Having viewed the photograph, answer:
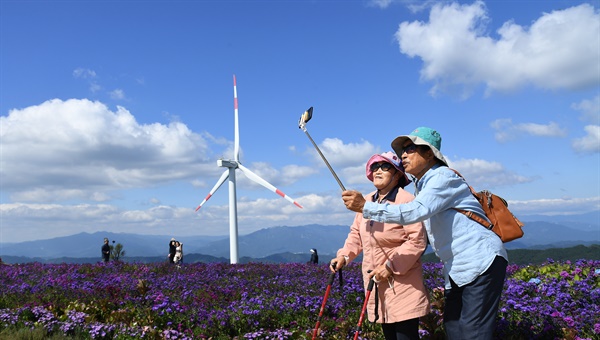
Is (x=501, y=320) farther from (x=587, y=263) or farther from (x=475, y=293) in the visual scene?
(x=587, y=263)

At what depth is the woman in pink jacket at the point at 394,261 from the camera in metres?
4.41

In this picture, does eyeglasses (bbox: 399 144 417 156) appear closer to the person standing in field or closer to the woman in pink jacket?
the woman in pink jacket

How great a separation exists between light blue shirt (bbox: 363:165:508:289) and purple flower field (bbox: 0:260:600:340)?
265 centimetres

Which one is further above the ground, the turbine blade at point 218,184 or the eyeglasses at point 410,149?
the turbine blade at point 218,184

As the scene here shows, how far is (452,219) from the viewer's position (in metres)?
3.88

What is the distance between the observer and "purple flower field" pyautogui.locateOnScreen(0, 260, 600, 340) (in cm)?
671

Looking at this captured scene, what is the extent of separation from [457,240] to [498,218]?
1.26ft

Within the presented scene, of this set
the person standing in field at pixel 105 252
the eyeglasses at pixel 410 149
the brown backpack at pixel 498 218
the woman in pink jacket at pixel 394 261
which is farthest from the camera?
the person standing in field at pixel 105 252

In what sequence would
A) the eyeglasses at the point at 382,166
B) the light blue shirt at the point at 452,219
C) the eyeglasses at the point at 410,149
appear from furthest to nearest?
the eyeglasses at the point at 382,166, the eyeglasses at the point at 410,149, the light blue shirt at the point at 452,219

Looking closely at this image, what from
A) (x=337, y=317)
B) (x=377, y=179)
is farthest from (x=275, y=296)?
(x=377, y=179)

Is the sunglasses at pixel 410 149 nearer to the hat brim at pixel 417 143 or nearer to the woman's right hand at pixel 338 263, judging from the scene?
the hat brim at pixel 417 143

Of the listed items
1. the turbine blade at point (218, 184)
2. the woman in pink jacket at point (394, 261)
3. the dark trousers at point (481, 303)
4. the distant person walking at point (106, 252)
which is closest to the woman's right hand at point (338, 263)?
the woman in pink jacket at point (394, 261)

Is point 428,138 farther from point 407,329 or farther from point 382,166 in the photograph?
point 407,329

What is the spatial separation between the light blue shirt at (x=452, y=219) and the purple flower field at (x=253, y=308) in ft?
8.71
